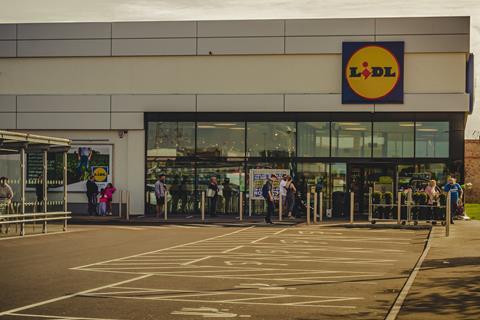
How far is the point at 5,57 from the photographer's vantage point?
137 feet

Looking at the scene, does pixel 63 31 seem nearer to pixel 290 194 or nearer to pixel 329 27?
pixel 329 27

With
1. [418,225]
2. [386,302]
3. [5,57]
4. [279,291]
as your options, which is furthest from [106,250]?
[5,57]

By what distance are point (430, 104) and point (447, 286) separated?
82.5 ft

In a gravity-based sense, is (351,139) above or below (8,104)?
below

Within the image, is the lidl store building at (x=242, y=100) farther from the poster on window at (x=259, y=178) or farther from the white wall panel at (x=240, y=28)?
the poster on window at (x=259, y=178)

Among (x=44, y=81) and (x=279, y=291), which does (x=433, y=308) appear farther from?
(x=44, y=81)

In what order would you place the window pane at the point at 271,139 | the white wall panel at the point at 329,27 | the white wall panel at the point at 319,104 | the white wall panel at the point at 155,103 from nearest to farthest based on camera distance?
the white wall panel at the point at 329,27
the white wall panel at the point at 319,104
the window pane at the point at 271,139
the white wall panel at the point at 155,103

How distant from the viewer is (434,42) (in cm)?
3862

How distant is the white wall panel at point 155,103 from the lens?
40281 mm

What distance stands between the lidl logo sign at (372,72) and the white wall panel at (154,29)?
6533 millimetres

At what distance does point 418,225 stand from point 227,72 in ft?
40.3

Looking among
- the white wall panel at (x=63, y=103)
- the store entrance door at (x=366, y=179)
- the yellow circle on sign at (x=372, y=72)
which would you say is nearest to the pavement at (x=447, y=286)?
the store entrance door at (x=366, y=179)

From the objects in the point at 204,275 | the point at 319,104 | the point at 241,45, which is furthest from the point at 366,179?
the point at 204,275

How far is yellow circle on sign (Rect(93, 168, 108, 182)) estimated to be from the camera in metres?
40.8
